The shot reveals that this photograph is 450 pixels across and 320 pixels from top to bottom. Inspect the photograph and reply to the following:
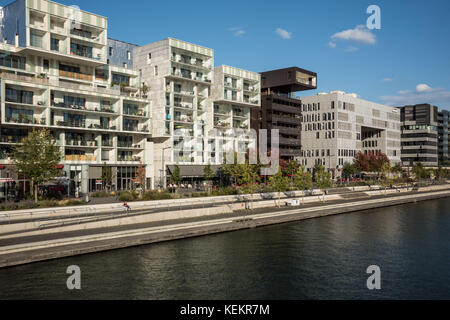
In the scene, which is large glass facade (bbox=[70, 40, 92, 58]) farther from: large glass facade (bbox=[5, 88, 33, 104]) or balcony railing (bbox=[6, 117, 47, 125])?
balcony railing (bbox=[6, 117, 47, 125])

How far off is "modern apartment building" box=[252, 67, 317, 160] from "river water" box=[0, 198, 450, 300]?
68.0 metres

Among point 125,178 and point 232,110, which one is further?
point 232,110

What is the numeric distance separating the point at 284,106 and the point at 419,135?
97267mm

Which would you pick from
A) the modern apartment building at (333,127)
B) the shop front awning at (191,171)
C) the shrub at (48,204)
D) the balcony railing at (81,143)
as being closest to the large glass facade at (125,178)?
the balcony railing at (81,143)

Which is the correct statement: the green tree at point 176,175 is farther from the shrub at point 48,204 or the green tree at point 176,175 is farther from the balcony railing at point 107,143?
the shrub at point 48,204

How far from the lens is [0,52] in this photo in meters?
60.5

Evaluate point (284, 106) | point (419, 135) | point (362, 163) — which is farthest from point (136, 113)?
point (419, 135)

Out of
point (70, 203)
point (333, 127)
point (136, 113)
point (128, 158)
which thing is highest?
point (333, 127)

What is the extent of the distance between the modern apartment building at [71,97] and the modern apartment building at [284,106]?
4038cm

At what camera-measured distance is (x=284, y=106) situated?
11175 centimetres

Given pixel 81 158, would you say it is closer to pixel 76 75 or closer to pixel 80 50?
pixel 76 75

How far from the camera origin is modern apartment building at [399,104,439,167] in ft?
578

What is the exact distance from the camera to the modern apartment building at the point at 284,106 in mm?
108000

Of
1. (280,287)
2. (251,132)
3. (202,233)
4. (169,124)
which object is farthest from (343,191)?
(280,287)
